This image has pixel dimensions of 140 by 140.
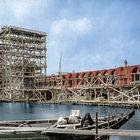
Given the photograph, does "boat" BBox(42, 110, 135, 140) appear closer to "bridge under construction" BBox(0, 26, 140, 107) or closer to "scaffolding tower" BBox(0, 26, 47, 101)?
"bridge under construction" BBox(0, 26, 140, 107)

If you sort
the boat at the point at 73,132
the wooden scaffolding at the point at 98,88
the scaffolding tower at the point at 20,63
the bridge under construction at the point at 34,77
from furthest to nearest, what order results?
the scaffolding tower at the point at 20,63, the bridge under construction at the point at 34,77, the wooden scaffolding at the point at 98,88, the boat at the point at 73,132

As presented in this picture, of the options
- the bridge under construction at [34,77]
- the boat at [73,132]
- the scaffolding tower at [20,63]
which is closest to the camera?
the boat at [73,132]

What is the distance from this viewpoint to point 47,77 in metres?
132

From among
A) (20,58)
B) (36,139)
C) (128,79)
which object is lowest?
(36,139)

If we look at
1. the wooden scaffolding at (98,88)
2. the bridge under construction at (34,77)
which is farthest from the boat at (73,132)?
the bridge under construction at (34,77)

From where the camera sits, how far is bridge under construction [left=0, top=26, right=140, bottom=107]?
358 feet

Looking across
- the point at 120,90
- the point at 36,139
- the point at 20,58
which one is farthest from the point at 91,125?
the point at 20,58

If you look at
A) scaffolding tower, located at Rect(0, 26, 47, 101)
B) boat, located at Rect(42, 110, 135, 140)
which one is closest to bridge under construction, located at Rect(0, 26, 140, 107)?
scaffolding tower, located at Rect(0, 26, 47, 101)

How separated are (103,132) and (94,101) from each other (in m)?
73.3

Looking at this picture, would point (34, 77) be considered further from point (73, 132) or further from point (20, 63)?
point (73, 132)

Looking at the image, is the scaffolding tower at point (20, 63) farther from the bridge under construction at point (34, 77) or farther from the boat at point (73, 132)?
the boat at point (73, 132)

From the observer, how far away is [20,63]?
124062mm

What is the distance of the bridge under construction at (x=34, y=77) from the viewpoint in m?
109

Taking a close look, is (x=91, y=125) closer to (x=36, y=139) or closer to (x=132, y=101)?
(x=36, y=139)
